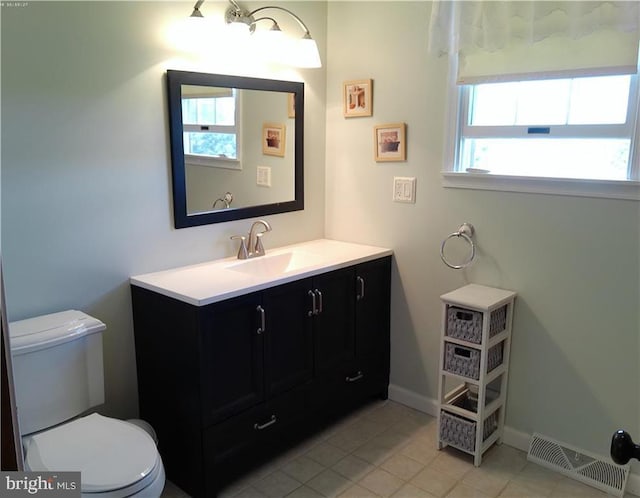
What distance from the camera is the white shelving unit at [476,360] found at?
2418mm

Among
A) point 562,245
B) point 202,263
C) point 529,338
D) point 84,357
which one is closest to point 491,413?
point 529,338

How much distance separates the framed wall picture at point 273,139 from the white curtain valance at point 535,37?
890 millimetres

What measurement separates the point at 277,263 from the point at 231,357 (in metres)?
0.72

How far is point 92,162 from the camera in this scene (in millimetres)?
2152

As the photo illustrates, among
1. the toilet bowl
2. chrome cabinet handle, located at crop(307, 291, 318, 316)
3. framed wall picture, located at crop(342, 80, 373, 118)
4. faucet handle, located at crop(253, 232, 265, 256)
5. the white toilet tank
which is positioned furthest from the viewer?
framed wall picture, located at crop(342, 80, 373, 118)

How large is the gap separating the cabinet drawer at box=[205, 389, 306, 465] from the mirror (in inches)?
36.0

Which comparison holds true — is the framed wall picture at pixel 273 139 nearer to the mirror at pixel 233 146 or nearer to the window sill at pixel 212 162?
the mirror at pixel 233 146

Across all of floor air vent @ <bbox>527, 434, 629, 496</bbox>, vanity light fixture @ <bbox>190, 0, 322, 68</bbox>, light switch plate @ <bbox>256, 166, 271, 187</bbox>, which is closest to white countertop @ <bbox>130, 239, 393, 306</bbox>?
light switch plate @ <bbox>256, 166, 271, 187</bbox>

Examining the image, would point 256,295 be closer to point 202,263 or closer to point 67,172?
point 202,263

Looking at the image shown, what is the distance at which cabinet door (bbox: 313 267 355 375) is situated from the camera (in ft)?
8.50

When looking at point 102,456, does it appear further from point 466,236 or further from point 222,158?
point 466,236

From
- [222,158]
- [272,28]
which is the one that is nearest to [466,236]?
[222,158]

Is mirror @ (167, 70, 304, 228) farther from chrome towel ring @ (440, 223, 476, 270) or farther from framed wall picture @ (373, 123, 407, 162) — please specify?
chrome towel ring @ (440, 223, 476, 270)

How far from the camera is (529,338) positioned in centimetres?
254
